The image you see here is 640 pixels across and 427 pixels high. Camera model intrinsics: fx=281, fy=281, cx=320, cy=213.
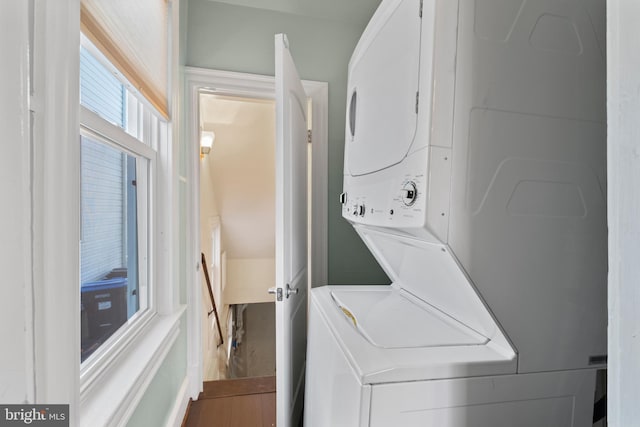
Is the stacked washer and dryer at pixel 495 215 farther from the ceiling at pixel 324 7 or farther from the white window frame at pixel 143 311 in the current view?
the ceiling at pixel 324 7

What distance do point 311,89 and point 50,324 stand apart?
191cm

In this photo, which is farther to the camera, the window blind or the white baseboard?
the white baseboard

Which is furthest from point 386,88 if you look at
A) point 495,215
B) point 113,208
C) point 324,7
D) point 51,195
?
point 324,7

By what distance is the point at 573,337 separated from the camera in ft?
2.84

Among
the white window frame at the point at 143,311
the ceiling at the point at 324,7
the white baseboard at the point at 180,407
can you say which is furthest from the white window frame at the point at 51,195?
the ceiling at the point at 324,7

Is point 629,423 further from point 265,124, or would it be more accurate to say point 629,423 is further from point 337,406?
point 265,124

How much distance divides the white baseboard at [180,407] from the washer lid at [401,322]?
3.97 ft

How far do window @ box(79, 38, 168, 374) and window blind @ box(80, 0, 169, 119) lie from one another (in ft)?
0.16

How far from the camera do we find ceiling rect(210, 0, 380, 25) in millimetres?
1878

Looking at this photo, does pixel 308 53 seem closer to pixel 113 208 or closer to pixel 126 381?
pixel 113 208

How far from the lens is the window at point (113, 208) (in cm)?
97

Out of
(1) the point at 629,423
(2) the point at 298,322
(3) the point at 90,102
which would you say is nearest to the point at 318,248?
(2) the point at 298,322

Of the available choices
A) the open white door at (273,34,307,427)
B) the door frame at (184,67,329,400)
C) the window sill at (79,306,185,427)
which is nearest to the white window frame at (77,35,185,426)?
the window sill at (79,306,185,427)

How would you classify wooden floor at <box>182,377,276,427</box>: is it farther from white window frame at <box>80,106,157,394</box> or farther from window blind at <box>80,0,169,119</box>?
window blind at <box>80,0,169,119</box>
